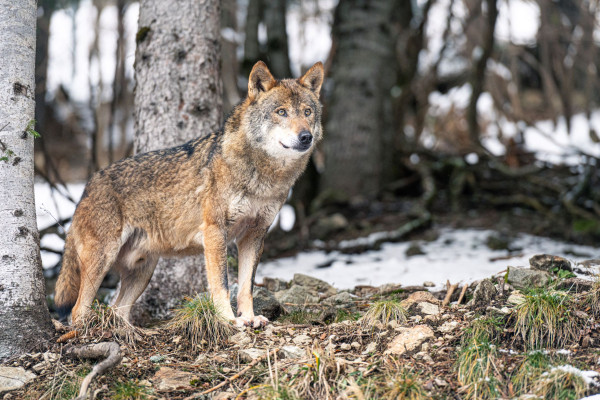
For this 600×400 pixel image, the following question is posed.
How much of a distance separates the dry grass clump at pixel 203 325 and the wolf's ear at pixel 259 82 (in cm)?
191

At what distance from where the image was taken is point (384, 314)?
14.3 ft

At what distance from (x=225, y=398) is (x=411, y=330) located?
147 centimetres

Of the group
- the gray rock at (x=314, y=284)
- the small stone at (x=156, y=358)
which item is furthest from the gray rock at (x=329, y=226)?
the small stone at (x=156, y=358)

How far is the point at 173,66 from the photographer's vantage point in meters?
5.82

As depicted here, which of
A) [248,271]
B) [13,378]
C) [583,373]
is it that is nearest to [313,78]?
[248,271]

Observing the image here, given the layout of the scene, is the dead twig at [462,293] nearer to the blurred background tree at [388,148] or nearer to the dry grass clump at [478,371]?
the dry grass clump at [478,371]

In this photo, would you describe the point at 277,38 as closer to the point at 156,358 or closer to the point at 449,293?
the point at 449,293

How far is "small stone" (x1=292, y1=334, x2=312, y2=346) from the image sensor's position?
13.9 feet

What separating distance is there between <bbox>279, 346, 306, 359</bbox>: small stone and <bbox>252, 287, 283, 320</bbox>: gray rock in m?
1.14

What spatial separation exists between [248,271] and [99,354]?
159 centimetres

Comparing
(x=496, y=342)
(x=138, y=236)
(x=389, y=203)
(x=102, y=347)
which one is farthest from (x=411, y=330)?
(x=389, y=203)

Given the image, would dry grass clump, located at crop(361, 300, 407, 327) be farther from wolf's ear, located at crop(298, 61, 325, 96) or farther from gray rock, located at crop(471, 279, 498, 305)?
wolf's ear, located at crop(298, 61, 325, 96)

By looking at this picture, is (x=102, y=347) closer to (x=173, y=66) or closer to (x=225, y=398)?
(x=225, y=398)

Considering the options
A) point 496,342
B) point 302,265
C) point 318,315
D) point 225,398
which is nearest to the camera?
point 225,398
